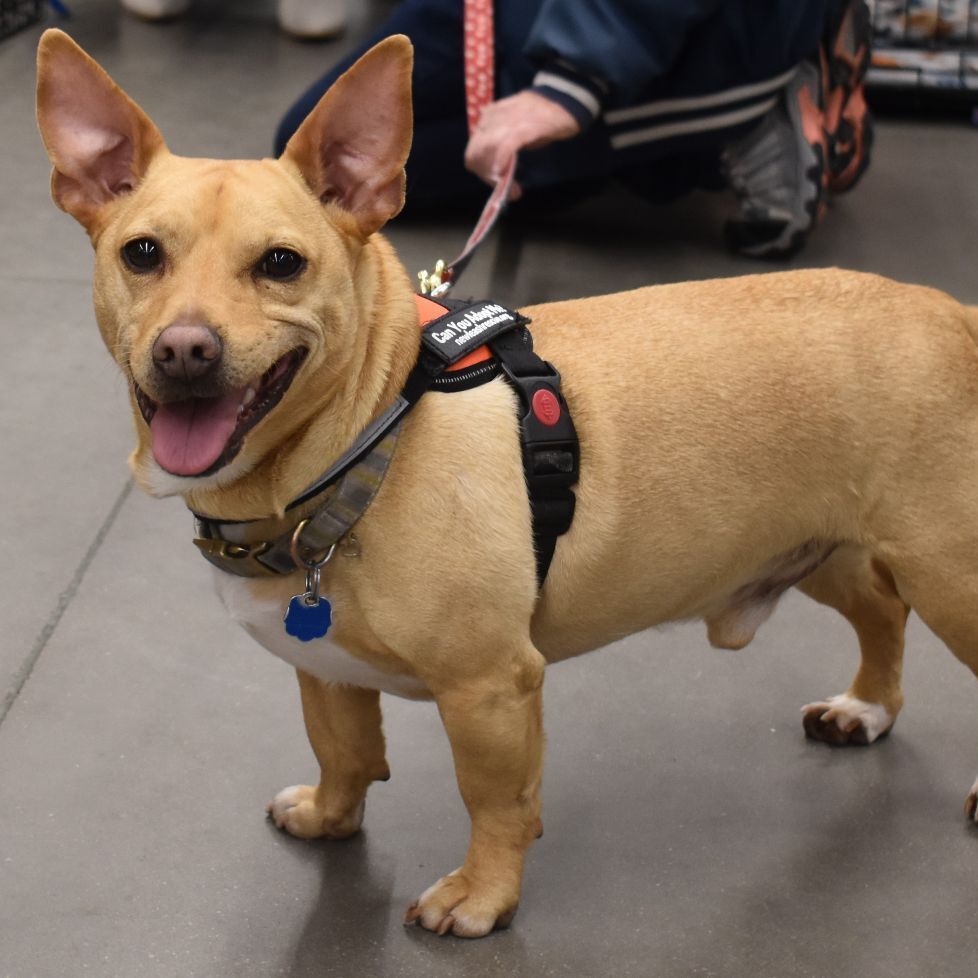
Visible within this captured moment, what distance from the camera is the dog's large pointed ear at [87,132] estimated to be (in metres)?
1.72

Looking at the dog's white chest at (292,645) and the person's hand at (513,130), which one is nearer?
the dog's white chest at (292,645)

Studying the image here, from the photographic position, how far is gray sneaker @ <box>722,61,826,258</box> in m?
4.27

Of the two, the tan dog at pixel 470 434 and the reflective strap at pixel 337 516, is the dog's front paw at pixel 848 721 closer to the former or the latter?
the tan dog at pixel 470 434

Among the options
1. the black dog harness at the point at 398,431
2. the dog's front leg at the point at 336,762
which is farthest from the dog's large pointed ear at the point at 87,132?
the dog's front leg at the point at 336,762

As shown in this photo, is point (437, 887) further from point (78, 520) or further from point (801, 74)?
point (801, 74)

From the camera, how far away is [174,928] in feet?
Result: 6.72

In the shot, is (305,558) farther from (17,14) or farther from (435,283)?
(17,14)

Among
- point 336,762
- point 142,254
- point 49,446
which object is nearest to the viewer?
point 142,254

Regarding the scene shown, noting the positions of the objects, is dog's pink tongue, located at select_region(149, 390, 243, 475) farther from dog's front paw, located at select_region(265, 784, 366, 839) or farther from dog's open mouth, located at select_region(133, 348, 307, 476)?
dog's front paw, located at select_region(265, 784, 366, 839)

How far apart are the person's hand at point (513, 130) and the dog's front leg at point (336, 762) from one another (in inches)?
65.3

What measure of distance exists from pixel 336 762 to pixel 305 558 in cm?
52

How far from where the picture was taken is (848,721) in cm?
245

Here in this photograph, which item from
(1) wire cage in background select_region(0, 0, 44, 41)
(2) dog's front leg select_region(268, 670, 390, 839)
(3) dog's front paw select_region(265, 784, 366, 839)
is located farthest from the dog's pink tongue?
(1) wire cage in background select_region(0, 0, 44, 41)

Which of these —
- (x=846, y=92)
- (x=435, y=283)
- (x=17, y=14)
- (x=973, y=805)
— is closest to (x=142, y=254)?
(x=435, y=283)
